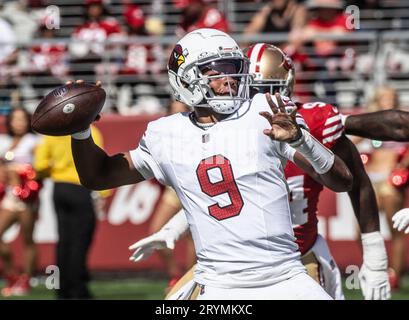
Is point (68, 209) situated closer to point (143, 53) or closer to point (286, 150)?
point (143, 53)

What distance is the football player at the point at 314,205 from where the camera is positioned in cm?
569

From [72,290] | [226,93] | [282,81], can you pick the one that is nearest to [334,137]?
[282,81]

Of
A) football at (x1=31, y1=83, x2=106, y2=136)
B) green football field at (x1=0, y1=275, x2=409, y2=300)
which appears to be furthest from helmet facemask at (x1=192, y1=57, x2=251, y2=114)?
green football field at (x1=0, y1=275, x2=409, y2=300)

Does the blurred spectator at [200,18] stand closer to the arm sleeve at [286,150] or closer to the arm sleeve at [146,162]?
the arm sleeve at [146,162]

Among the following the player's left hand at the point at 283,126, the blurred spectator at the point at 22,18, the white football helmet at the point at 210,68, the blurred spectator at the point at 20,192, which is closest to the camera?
the player's left hand at the point at 283,126

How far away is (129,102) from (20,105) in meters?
1.19

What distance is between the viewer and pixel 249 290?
4684 mm

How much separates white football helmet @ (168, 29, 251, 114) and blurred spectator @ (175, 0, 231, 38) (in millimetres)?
6623

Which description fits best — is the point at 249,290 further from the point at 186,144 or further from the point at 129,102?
the point at 129,102

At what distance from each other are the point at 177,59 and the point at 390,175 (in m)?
5.50

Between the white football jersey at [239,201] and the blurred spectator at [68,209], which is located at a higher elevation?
the white football jersey at [239,201]

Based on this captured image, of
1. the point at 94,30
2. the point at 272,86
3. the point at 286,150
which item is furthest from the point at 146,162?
the point at 94,30

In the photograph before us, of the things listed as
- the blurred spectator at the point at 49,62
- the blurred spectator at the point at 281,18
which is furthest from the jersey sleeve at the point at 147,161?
the blurred spectator at the point at 49,62

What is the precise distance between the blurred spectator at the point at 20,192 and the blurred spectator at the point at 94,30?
1738 mm
